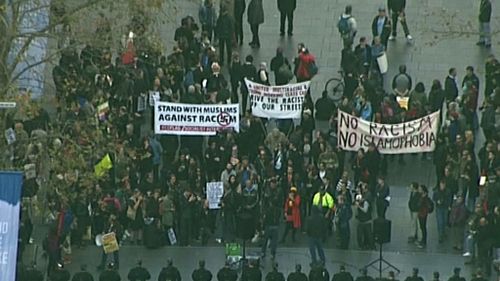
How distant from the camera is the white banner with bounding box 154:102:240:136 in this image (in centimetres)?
4112

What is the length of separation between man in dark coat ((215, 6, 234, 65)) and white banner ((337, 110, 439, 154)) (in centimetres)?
538

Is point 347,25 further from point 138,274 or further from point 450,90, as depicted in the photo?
point 138,274

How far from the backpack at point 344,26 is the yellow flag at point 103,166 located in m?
8.43

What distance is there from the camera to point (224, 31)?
4559cm

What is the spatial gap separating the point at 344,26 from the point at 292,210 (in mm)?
7840

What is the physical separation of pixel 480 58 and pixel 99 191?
11.2 m

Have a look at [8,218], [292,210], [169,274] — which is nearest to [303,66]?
[292,210]

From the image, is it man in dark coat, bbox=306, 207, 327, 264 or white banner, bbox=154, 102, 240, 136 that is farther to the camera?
white banner, bbox=154, 102, 240, 136

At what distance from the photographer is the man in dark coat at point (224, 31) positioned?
4562cm

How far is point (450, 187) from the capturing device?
39.4 m

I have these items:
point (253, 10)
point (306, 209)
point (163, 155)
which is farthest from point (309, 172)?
point (253, 10)

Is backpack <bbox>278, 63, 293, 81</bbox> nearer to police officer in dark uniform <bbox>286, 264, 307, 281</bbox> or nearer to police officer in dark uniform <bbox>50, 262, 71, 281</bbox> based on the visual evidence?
police officer in dark uniform <bbox>286, 264, 307, 281</bbox>

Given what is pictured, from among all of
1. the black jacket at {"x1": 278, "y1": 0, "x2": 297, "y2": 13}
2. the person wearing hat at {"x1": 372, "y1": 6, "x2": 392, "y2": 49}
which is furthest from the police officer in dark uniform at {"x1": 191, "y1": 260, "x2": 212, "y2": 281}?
the black jacket at {"x1": 278, "y1": 0, "x2": 297, "y2": 13}

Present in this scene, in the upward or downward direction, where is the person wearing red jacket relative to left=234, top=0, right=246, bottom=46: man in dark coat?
downward
